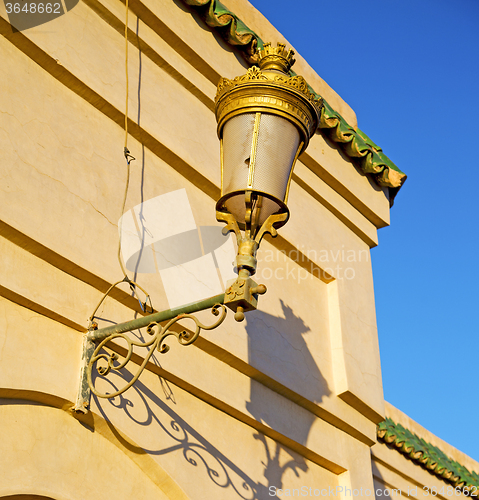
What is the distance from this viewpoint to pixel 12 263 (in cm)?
312

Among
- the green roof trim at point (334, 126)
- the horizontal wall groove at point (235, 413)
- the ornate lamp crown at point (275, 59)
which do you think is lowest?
the horizontal wall groove at point (235, 413)

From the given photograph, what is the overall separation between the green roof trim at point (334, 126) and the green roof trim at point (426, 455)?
2.24 m

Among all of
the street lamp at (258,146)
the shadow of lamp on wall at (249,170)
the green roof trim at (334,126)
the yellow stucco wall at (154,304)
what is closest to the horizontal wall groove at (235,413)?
the yellow stucco wall at (154,304)

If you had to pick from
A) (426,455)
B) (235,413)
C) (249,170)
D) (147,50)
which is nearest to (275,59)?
(249,170)

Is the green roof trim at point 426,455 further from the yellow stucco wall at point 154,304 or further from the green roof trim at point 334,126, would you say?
the green roof trim at point 334,126

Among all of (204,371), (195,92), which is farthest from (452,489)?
(195,92)

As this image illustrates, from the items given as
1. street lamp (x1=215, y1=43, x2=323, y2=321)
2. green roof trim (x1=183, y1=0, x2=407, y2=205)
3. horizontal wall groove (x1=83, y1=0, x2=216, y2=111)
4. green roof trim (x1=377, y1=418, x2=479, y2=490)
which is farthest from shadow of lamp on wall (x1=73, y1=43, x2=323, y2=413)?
green roof trim (x1=377, y1=418, x2=479, y2=490)

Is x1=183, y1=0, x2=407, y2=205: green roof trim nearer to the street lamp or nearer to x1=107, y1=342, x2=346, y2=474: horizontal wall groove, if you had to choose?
the street lamp

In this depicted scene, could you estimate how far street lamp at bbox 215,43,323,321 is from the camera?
3.05 meters

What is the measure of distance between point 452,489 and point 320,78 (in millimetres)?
4739

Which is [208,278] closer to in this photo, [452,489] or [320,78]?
[320,78]

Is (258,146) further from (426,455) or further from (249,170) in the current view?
(426,455)

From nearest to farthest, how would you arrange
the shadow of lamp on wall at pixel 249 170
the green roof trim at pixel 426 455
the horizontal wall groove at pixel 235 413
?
the shadow of lamp on wall at pixel 249 170 < the horizontal wall groove at pixel 235 413 < the green roof trim at pixel 426 455

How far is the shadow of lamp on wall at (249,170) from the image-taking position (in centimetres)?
303
